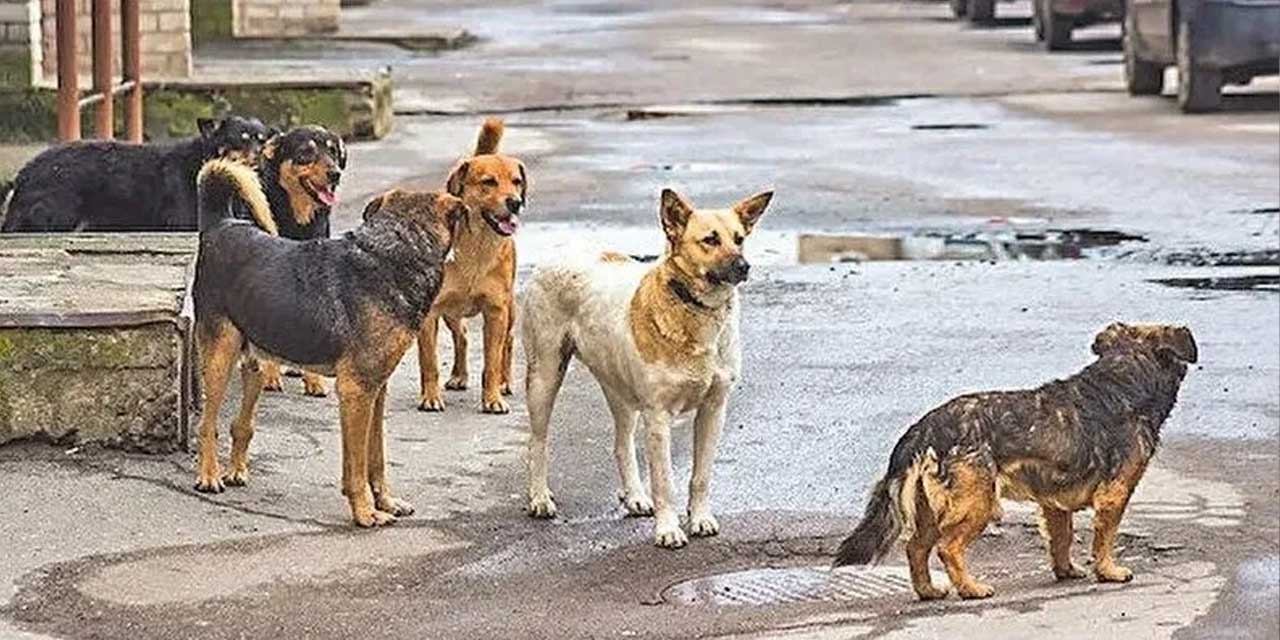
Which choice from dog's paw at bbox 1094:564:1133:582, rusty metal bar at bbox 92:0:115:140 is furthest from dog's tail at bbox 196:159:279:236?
rusty metal bar at bbox 92:0:115:140

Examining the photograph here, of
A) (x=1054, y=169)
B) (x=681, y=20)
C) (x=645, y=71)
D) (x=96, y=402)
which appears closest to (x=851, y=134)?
(x=1054, y=169)

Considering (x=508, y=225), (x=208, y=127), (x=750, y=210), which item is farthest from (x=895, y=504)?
(x=208, y=127)

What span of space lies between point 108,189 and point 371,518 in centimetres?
338

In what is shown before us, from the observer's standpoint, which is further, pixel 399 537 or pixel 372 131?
pixel 372 131

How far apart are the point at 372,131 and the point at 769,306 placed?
8439mm

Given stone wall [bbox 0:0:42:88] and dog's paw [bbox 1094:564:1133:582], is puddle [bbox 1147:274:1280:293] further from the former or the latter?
stone wall [bbox 0:0:42:88]

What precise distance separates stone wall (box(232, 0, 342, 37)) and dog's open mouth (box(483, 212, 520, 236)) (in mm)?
21174

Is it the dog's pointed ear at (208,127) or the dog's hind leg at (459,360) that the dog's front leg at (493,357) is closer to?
the dog's hind leg at (459,360)

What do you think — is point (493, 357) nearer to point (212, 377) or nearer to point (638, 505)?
point (638, 505)

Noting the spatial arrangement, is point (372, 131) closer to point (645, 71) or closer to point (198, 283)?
point (645, 71)

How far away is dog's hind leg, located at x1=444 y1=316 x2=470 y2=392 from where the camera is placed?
34.5 feet

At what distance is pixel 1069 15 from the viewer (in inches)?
1231

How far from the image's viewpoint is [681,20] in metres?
39.5

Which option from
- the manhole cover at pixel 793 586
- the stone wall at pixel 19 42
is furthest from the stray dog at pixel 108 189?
the stone wall at pixel 19 42
